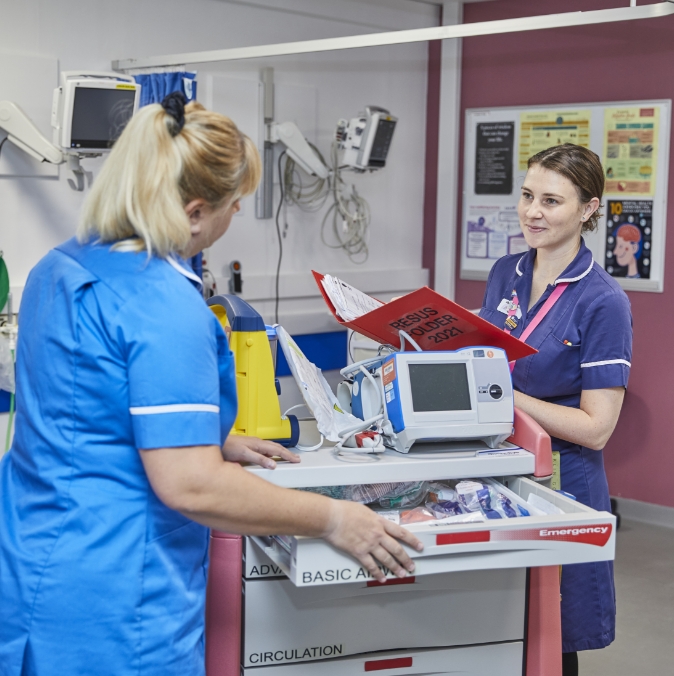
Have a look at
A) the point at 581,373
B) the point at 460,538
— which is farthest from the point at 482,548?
the point at 581,373

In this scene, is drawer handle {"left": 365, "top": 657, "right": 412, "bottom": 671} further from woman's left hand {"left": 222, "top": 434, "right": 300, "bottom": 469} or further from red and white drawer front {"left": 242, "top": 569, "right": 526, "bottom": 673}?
woman's left hand {"left": 222, "top": 434, "right": 300, "bottom": 469}

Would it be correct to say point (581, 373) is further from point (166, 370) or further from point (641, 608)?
point (641, 608)

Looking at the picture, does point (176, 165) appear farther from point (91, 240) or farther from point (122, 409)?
point (122, 409)

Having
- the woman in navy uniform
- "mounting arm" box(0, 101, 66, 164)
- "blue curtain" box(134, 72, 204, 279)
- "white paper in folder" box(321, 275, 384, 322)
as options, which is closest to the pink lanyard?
the woman in navy uniform

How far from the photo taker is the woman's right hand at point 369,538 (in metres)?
1.28

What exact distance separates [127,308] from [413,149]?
13.0 ft

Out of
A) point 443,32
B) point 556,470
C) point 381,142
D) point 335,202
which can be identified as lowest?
point 556,470

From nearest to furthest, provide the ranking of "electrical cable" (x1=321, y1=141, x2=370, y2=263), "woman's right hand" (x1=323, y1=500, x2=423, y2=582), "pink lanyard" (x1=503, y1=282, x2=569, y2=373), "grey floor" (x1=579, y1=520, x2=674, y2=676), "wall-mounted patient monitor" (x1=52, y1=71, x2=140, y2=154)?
1. "woman's right hand" (x1=323, y1=500, x2=423, y2=582)
2. "pink lanyard" (x1=503, y1=282, x2=569, y2=373)
3. "grey floor" (x1=579, y1=520, x2=674, y2=676)
4. "wall-mounted patient monitor" (x1=52, y1=71, x2=140, y2=154)
5. "electrical cable" (x1=321, y1=141, x2=370, y2=263)

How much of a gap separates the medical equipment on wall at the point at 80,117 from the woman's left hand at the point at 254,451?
1.90m

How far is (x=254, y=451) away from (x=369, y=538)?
0.27m

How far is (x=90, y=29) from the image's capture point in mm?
3594

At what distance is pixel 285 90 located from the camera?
428cm

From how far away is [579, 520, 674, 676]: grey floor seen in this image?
9.24 feet

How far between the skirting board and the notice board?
98 centimetres
